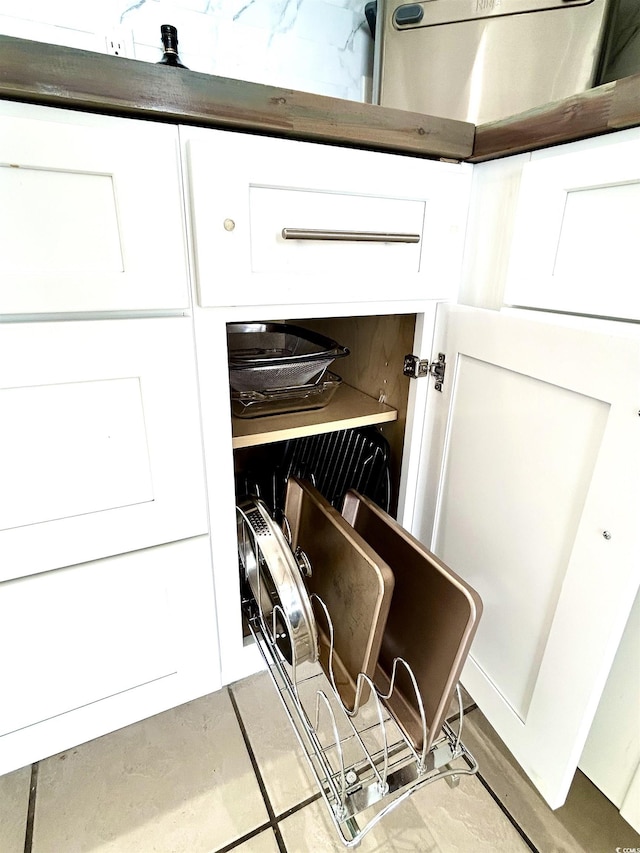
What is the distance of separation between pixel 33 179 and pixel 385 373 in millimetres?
729

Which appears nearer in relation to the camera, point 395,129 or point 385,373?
point 395,129

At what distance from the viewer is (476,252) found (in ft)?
2.53

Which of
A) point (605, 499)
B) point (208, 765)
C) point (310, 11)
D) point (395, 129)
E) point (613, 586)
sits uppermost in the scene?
point (310, 11)

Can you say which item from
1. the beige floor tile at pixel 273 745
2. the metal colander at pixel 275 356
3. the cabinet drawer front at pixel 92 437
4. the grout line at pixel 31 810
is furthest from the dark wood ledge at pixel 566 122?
the grout line at pixel 31 810

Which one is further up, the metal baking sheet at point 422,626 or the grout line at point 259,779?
the metal baking sheet at point 422,626

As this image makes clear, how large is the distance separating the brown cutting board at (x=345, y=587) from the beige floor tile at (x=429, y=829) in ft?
0.73

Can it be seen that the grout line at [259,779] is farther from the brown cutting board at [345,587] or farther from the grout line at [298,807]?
the brown cutting board at [345,587]

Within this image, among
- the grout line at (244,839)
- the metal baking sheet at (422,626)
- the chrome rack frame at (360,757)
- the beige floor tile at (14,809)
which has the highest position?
the metal baking sheet at (422,626)

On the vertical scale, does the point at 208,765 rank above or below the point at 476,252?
below

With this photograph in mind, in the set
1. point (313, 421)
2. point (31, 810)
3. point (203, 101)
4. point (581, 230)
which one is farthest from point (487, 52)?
point (31, 810)

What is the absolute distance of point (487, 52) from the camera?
2.91 ft

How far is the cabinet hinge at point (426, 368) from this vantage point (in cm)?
84

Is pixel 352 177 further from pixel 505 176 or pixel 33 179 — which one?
pixel 33 179

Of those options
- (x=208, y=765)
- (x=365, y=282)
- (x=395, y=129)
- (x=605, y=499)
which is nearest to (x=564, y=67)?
(x=395, y=129)
